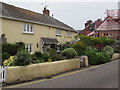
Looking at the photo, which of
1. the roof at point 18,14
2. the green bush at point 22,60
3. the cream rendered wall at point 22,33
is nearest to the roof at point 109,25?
the cream rendered wall at point 22,33

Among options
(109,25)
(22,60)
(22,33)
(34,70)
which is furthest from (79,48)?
(109,25)

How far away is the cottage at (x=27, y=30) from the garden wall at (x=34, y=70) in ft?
26.2

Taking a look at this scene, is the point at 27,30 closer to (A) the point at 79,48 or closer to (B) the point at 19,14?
(B) the point at 19,14

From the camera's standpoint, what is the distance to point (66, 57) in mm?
12891

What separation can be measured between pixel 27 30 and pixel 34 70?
11.0m

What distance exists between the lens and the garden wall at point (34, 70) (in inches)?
300

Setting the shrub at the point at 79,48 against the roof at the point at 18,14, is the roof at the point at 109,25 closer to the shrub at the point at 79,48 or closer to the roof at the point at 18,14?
the roof at the point at 18,14

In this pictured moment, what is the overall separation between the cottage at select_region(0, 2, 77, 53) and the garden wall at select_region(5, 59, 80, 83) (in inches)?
314

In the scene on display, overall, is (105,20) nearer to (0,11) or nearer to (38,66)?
(0,11)

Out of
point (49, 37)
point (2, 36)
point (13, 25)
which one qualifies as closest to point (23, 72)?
point (2, 36)

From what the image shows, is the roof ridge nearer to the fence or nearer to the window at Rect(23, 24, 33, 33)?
the window at Rect(23, 24, 33, 33)

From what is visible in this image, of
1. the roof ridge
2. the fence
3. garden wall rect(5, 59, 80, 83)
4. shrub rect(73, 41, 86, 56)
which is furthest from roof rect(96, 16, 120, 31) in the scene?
the fence

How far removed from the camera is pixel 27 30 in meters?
18.8

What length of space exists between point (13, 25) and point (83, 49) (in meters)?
8.21
